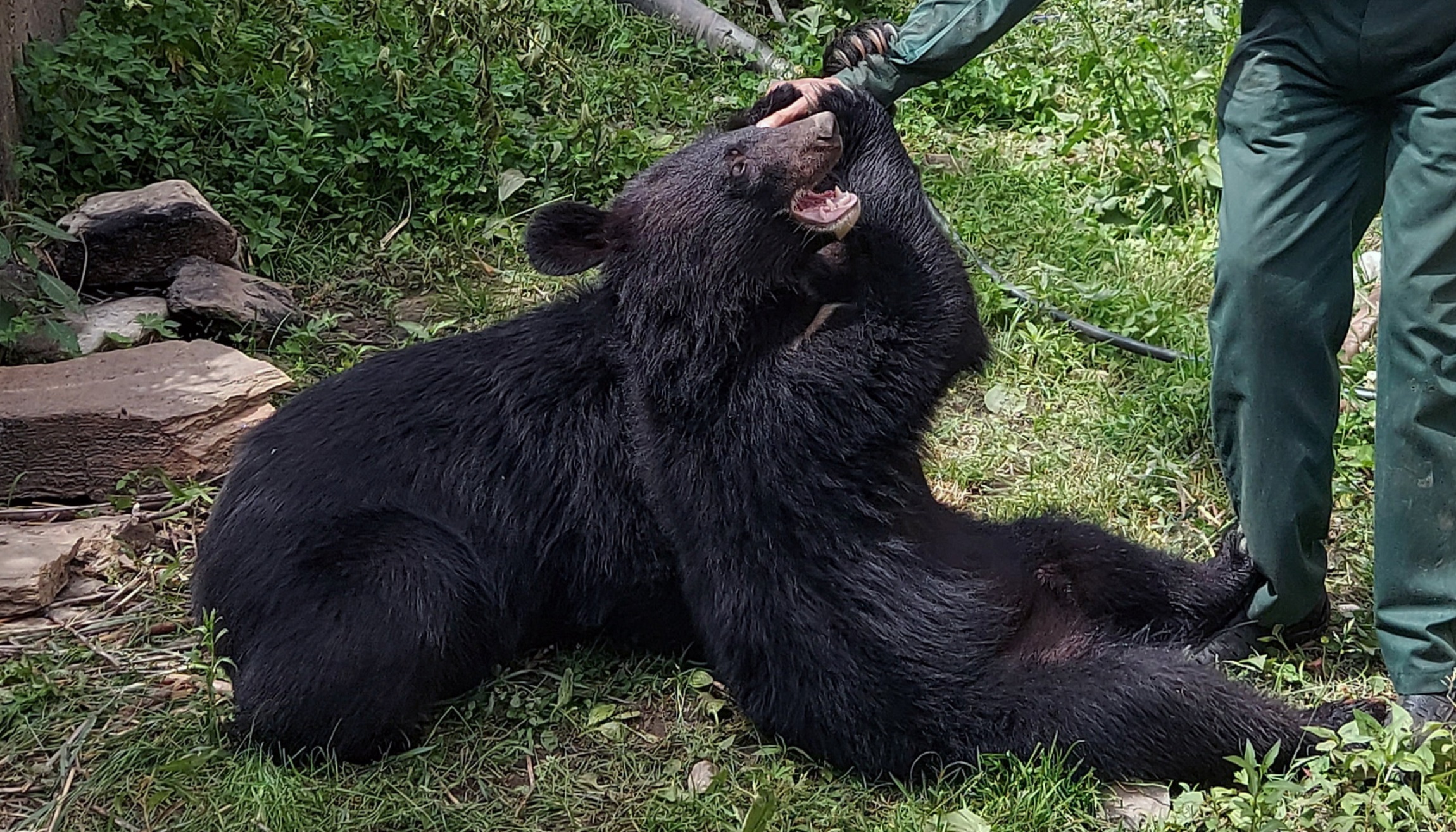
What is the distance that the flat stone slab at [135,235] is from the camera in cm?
636

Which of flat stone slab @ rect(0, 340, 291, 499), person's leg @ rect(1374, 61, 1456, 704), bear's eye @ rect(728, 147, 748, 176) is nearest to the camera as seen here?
person's leg @ rect(1374, 61, 1456, 704)

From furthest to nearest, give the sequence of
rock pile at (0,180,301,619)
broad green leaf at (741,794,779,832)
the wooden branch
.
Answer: the wooden branch
rock pile at (0,180,301,619)
broad green leaf at (741,794,779,832)

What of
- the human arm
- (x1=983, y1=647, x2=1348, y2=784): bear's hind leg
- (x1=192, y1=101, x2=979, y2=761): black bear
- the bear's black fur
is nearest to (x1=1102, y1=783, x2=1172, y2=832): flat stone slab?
(x1=983, y1=647, x2=1348, y2=784): bear's hind leg

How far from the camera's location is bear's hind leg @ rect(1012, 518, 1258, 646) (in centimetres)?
458

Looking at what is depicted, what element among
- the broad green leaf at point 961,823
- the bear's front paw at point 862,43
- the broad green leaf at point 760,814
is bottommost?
the broad green leaf at point 760,814

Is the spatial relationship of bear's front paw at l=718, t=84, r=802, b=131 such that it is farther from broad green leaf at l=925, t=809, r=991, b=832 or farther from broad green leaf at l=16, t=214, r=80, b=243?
broad green leaf at l=16, t=214, r=80, b=243

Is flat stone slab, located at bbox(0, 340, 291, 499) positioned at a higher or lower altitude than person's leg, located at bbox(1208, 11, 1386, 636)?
lower

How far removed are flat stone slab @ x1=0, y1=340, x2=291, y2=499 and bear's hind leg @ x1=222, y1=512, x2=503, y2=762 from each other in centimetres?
135

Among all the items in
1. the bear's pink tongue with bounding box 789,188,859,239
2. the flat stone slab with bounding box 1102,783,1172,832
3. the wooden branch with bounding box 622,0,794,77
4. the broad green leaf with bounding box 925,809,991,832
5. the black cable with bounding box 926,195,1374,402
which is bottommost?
the flat stone slab with bounding box 1102,783,1172,832

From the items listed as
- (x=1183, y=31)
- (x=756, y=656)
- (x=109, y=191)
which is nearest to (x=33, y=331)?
(x=109, y=191)

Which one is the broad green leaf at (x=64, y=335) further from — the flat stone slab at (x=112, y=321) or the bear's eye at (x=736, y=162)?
the bear's eye at (x=736, y=162)

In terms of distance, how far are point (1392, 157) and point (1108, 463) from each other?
1.96 m

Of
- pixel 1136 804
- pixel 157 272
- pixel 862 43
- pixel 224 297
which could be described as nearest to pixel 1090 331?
pixel 862 43

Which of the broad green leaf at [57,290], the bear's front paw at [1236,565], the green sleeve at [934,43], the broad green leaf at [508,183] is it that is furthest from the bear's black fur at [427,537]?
the broad green leaf at [508,183]
